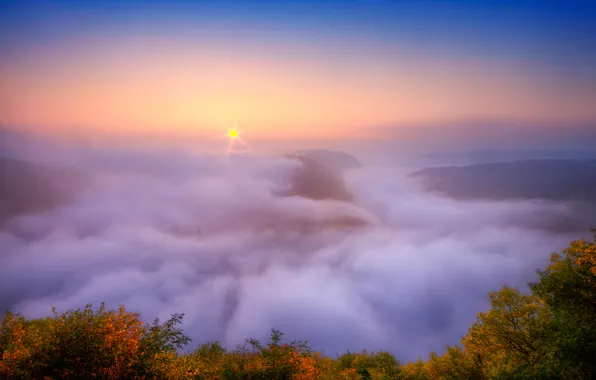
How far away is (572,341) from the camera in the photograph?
21.5 metres

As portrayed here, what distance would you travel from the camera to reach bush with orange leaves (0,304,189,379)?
21375mm

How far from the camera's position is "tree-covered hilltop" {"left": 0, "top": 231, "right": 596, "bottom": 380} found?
70.8 ft

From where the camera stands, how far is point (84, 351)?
22.4 metres

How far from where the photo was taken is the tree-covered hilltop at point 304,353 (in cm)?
2158

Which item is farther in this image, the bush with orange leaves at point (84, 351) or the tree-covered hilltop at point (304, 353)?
the tree-covered hilltop at point (304, 353)

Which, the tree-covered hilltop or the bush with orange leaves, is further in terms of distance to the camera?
the tree-covered hilltop

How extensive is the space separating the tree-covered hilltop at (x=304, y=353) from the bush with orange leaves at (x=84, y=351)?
6 centimetres

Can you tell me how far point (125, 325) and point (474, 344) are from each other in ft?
106

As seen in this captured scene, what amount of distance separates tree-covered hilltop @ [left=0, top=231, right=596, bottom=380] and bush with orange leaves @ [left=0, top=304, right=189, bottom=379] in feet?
0.21

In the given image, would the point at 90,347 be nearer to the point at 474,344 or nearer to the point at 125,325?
the point at 125,325

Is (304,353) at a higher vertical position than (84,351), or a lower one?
lower

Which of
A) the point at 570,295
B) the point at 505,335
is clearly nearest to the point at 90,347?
the point at 505,335

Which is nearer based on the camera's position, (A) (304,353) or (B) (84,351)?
(B) (84,351)

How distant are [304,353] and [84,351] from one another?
75.0ft
